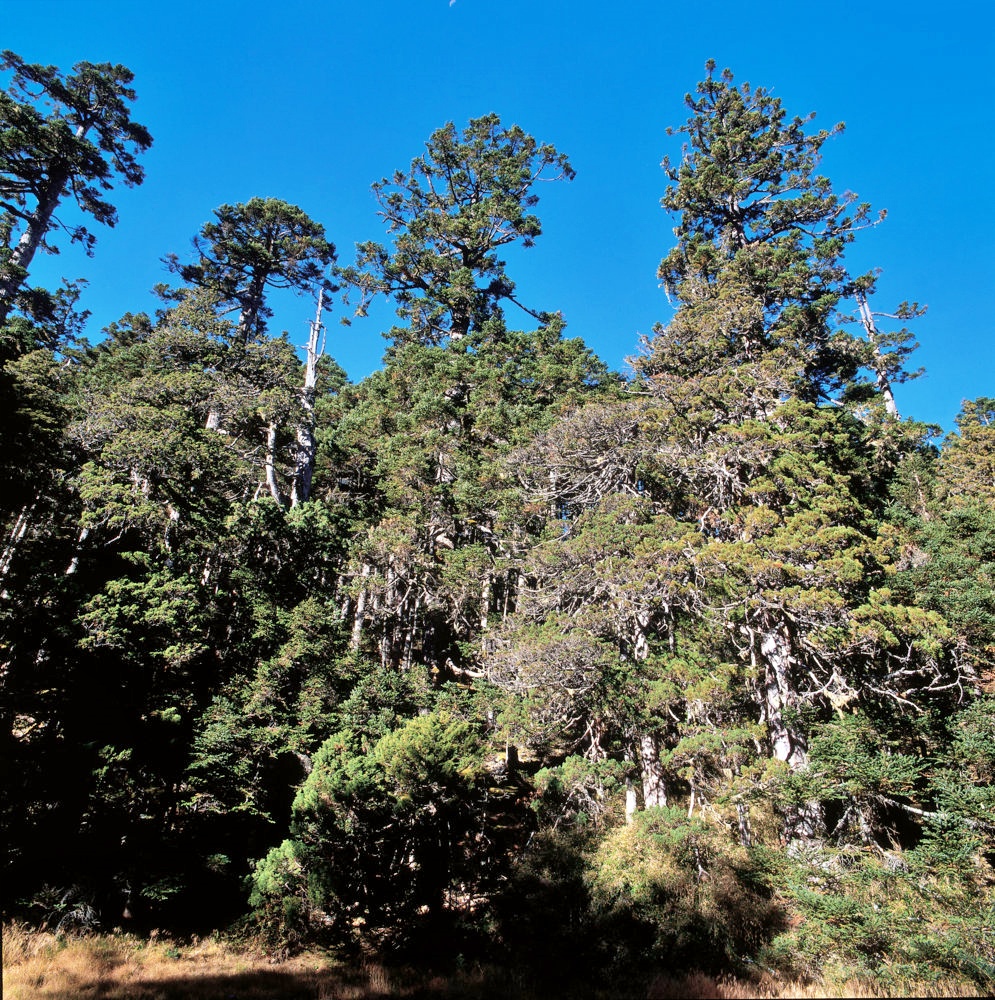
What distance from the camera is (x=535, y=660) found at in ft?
42.3

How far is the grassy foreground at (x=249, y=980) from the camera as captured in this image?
716 cm

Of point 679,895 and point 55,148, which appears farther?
point 55,148

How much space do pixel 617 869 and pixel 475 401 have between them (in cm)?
1558

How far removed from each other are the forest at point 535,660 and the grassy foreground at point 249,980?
44 cm

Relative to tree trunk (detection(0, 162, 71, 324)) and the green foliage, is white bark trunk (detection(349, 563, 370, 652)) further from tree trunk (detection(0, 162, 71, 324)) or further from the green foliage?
tree trunk (detection(0, 162, 71, 324))

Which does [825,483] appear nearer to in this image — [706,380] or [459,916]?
[706,380]

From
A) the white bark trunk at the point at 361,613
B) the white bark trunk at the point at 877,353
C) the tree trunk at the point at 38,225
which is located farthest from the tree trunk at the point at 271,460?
the white bark trunk at the point at 877,353

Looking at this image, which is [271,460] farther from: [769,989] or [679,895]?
[769,989]

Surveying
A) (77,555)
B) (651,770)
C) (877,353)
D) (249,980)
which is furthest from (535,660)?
(877,353)

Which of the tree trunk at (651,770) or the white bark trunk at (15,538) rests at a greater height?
the white bark trunk at (15,538)

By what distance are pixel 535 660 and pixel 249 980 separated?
770 centimetres

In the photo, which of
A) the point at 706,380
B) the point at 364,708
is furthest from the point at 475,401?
the point at 364,708

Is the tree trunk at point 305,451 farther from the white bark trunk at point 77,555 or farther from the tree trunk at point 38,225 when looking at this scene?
the tree trunk at point 38,225

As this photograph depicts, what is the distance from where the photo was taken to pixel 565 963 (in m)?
8.66
